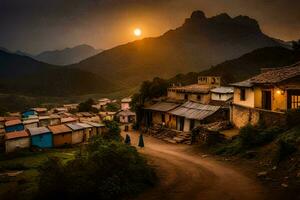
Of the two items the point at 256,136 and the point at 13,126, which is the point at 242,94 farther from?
the point at 13,126

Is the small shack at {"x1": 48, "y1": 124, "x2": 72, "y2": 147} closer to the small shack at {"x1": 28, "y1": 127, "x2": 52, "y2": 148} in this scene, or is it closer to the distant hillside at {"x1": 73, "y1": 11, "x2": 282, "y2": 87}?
the small shack at {"x1": 28, "y1": 127, "x2": 52, "y2": 148}

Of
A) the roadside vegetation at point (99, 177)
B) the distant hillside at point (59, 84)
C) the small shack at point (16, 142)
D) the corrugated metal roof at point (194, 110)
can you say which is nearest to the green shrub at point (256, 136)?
the roadside vegetation at point (99, 177)

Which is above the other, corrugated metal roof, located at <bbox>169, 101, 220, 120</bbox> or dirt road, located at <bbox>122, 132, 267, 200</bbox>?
corrugated metal roof, located at <bbox>169, 101, 220, 120</bbox>

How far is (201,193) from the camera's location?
14.7 meters

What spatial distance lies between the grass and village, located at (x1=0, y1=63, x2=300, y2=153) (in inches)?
101

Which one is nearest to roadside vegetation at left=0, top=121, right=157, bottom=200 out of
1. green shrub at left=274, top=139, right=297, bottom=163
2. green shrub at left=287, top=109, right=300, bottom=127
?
green shrub at left=274, top=139, right=297, bottom=163

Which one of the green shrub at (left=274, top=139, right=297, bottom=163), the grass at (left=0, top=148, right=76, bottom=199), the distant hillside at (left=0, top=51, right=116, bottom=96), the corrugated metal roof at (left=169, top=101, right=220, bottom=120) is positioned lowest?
the grass at (left=0, top=148, right=76, bottom=199)

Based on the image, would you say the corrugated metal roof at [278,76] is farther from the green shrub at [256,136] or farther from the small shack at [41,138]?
the small shack at [41,138]

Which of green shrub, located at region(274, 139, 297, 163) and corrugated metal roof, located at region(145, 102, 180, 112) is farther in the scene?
corrugated metal roof, located at region(145, 102, 180, 112)

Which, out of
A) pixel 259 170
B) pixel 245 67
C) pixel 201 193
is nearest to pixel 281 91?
pixel 259 170

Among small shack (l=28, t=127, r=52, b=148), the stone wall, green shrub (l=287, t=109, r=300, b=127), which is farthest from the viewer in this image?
small shack (l=28, t=127, r=52, b=148)

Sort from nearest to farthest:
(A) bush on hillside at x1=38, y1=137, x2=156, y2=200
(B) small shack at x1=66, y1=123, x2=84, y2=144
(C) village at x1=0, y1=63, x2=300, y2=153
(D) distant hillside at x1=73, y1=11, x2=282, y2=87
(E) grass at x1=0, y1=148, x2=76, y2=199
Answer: (A) bush on hillside at x1=38, y1=137, x2=156, y2=200 < (E) grass at x1=0, y1=148, x2=76, y2=199 < (C) village at x1=0, y1=63, x2=300, y2=153 < (B) small shack at x1=66, y1=123, x2=84, y2=144 < (D) distant hillside at x1=73, y1=11, x2=282, y2=87

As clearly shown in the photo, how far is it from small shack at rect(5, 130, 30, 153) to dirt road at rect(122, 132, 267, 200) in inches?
958

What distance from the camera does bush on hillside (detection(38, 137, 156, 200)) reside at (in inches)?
640
